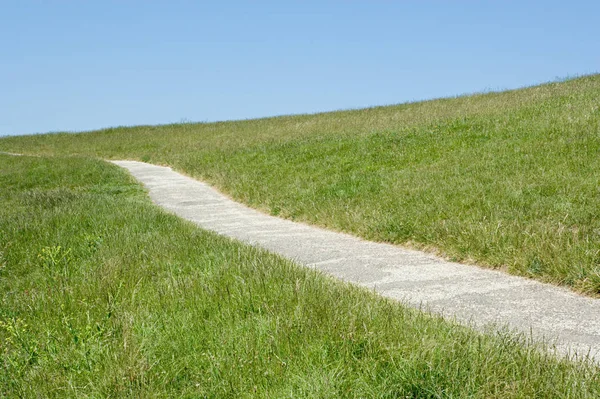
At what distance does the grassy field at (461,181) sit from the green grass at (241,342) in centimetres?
282

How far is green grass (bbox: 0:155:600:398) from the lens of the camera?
3.39 metres

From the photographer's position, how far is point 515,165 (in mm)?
12102

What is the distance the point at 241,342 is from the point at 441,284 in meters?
3.13

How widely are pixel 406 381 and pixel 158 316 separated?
225 cm

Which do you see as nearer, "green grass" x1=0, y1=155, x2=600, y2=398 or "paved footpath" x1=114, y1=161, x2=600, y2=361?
"green grass" x1=0, y1=155, x2=600, y2=398

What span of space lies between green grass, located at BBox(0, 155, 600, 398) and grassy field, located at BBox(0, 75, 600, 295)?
111 inches

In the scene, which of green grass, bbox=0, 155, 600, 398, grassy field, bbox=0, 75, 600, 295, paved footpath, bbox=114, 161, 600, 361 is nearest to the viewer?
green grass, bbox=0, 155, 600, 398

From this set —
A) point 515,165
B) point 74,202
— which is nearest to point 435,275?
point 515,165

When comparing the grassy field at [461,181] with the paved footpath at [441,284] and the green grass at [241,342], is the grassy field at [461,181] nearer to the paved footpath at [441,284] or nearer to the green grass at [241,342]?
the paved footpath at [441,284]

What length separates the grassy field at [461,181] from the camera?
7.45 metres

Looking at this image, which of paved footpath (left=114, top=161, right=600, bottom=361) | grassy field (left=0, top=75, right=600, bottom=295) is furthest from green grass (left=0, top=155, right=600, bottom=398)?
grassy field (left=0, top=75, right=600, bottom=295)

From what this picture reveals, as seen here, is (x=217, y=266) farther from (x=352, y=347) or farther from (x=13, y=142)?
(x=13, y=142)

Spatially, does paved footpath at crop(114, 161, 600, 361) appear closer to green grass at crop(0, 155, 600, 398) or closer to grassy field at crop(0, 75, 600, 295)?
grassy field at crop(0, 75, 600, 295)

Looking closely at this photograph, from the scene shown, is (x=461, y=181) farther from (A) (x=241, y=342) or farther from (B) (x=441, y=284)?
(A) (x=241, y=342)
